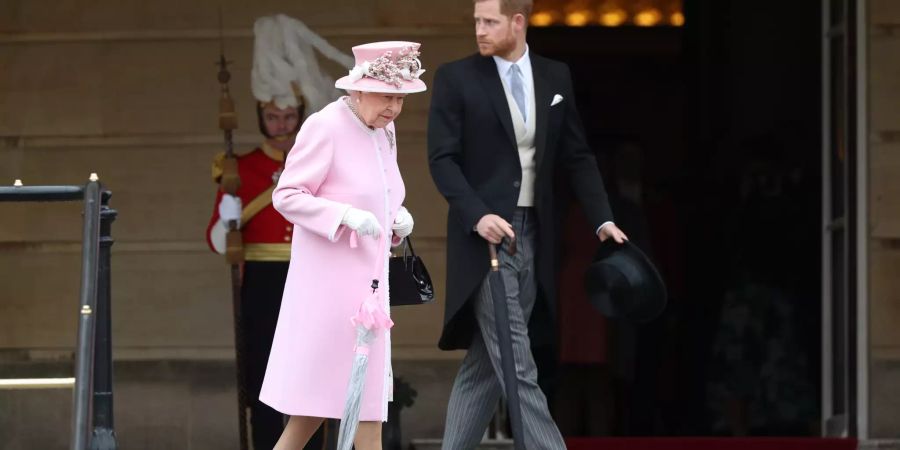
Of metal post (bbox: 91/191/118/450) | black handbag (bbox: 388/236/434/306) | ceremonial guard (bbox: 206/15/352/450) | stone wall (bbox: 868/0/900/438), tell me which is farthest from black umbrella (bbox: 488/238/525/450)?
stone wall (bbox: 868/0/900/438)

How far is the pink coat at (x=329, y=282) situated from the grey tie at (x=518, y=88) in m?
1.02

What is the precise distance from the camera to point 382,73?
21.5 ft

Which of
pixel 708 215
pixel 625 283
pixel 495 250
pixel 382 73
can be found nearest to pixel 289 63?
pixel 495 250

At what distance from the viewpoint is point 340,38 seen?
9953 mm

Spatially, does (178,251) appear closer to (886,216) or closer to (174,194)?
(174,194)

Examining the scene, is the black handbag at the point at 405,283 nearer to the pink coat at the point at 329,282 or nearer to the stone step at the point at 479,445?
the pink coat at the point at 329,282

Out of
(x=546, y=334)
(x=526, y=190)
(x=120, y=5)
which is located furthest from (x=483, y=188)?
(x=120, y=5)

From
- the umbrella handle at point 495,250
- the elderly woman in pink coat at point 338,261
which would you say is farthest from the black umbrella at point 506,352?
the elderly woman in pink coat at point 338,261

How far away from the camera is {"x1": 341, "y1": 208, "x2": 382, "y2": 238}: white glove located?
6.37 metres

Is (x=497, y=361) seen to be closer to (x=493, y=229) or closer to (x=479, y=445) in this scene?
(x=493, y=229)

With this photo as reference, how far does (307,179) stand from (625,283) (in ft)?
5.09

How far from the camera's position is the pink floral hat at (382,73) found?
654 centimetres

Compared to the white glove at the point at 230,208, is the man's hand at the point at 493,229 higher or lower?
lower

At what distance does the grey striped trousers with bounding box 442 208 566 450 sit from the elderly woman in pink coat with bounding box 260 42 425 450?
0.75m
